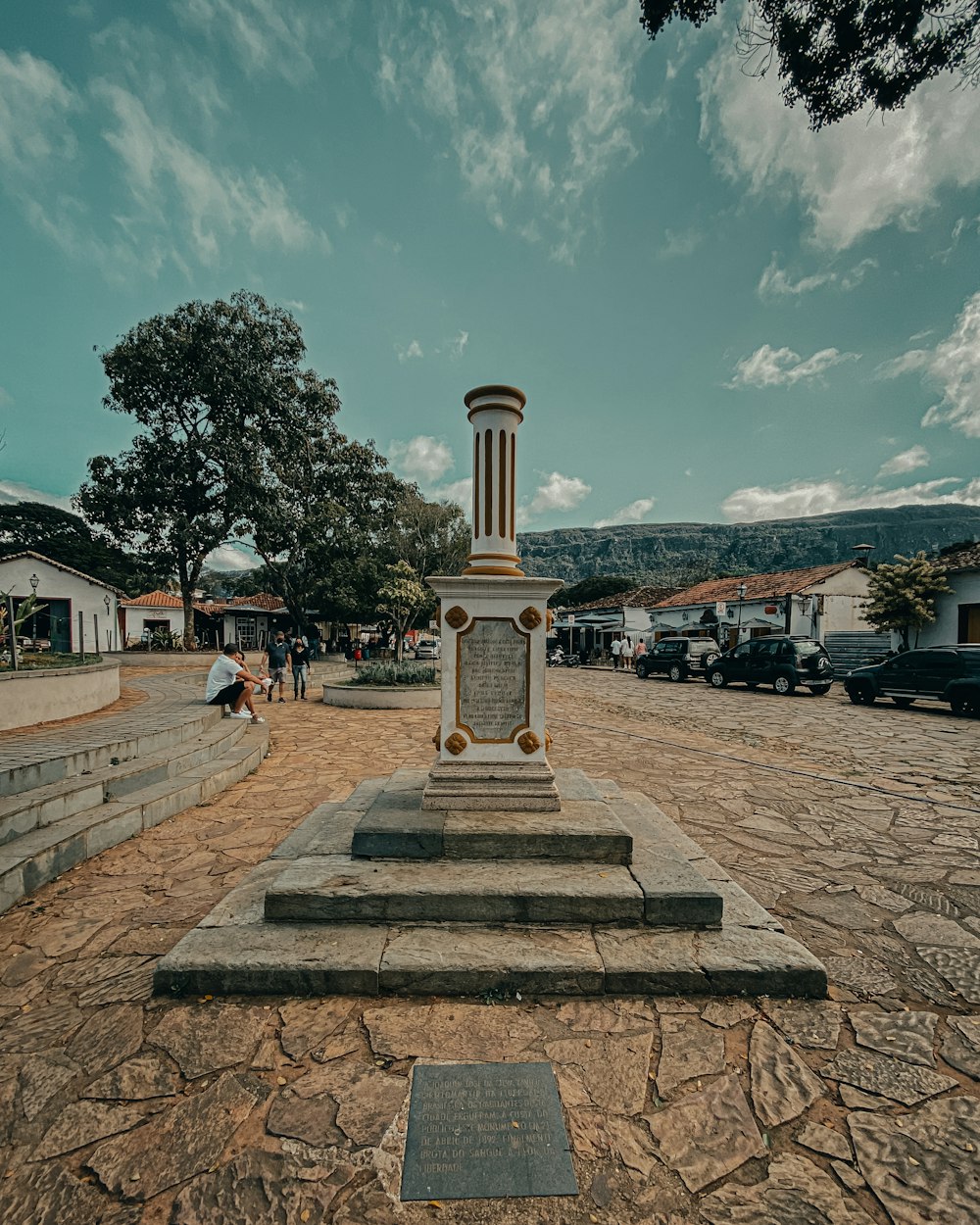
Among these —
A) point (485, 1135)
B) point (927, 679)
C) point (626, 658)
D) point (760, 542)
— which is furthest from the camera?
point (760, 542)

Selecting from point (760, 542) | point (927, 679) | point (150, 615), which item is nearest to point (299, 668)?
point (927, 679)

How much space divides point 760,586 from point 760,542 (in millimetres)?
121602

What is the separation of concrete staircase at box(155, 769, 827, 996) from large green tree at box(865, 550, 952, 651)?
62.0 ft

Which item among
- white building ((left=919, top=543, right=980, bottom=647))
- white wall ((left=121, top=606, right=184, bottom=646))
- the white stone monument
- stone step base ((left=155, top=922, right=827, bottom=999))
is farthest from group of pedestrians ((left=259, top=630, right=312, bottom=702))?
white wall ((left=121, top=606, right=184, bottom=646))

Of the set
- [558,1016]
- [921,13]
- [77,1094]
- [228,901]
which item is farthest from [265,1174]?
[921,13]

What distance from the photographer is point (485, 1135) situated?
6.20ft

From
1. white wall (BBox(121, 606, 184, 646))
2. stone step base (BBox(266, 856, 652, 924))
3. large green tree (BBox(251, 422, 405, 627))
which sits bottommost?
stone step base (BBox(266, 856, 652, 924))

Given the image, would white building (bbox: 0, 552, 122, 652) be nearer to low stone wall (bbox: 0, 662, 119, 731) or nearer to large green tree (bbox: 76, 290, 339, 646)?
large green tree (bbox: 76, 290, 339, 646)

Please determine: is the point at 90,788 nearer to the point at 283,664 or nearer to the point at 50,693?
the point at 50,693

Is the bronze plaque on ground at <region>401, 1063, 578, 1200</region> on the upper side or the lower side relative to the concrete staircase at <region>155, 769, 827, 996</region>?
lower

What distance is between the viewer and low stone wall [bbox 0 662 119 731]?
25.0 ft

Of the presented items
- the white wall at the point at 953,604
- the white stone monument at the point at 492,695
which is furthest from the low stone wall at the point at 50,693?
the white wall at the point at 953,604

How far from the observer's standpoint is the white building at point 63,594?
2523cm

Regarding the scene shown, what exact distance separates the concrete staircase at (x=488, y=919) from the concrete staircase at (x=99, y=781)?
1.60 metres
